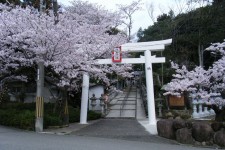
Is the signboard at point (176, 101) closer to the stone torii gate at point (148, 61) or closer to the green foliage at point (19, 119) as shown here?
the stone torii gate at point (148, 61)

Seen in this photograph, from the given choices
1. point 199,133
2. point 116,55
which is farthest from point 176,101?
point 199,133

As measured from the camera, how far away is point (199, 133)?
42.0 ft

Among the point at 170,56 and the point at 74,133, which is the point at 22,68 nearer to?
the point at 74,133

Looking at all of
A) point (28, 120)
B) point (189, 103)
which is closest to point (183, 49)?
point (189, 103)

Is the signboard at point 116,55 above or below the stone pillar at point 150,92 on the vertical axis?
above

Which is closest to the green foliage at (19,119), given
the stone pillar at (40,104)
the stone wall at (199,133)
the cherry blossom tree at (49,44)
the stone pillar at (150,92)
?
the stone pillar at (40,104)

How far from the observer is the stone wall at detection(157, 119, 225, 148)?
1257cm

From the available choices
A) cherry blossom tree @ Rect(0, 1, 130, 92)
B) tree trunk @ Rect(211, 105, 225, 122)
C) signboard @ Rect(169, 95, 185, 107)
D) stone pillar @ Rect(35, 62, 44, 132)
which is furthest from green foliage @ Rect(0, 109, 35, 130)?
signboard @ Rect(169, 95, 185, 107)

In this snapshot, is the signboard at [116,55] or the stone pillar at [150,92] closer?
the stone pillar at [150,92]

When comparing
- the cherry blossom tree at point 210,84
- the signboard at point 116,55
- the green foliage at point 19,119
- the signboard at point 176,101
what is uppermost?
the signboard at point 116,55

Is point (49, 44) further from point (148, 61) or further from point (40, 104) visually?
point (148, 61)

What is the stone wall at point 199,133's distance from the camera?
41.2ft

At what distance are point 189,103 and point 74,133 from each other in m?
13.5

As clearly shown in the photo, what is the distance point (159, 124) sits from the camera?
1490cm
